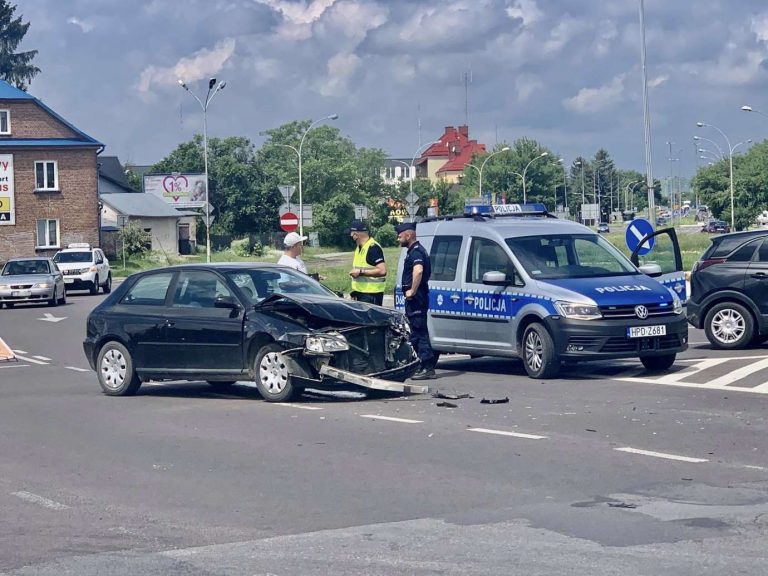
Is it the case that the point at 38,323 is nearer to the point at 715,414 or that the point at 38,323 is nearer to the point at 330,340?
the point at 330,340

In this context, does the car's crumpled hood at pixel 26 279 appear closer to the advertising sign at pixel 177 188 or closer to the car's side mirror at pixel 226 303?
the car's side mirror at pixel 226 303

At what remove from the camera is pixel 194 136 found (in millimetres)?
121938

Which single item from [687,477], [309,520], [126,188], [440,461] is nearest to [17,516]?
[309,520]

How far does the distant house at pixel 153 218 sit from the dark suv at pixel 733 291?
70291mm

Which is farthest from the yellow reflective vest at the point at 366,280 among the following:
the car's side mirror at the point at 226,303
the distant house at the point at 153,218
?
the distant house at the point at 153,218

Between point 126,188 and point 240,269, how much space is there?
10086 cm

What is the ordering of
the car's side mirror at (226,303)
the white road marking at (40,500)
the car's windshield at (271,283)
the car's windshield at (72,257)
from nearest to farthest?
the white road marking at (40,500), the car's side mirror at (226,303), the car's windshield at (271,283), the car's windshield at (72,257)

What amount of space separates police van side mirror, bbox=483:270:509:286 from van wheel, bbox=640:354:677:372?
1951 mm

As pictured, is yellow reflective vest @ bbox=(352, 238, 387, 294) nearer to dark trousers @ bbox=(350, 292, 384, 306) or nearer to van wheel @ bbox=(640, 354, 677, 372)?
dark trousers @ bbox=(350, 292, 384, 306)

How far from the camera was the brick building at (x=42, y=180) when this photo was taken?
224ft

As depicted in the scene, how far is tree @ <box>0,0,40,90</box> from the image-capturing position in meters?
89.2

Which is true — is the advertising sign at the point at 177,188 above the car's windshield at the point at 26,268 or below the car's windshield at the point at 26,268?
above

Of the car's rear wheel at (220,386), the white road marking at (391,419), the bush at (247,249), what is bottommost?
the white road marking at (391,419)

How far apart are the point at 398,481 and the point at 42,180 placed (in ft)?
210
